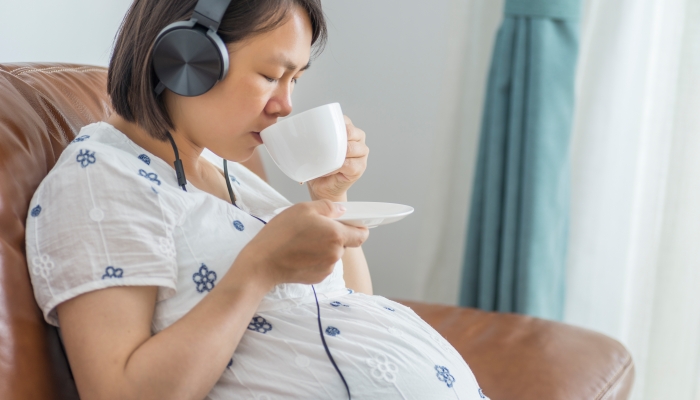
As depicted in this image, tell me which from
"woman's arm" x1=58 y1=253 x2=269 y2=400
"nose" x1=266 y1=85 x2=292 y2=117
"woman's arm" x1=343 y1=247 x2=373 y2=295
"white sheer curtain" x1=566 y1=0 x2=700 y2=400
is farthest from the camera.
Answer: "white sheer curtain" x1=566 y1=0 x2=700 y2=400

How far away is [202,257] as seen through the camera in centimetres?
75

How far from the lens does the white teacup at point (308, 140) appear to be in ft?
2.66

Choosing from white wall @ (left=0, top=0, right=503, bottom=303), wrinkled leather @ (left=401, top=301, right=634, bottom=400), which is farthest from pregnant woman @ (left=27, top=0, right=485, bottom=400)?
white wall @ (left=0, top=0, right=503, bottom=303)

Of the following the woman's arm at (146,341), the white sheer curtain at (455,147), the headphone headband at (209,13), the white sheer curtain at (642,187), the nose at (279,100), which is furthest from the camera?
the white sheer curtain at (455,147)

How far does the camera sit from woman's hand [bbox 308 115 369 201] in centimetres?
98

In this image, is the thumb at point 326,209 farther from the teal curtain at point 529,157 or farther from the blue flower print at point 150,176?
the teal curtain at point 529,157

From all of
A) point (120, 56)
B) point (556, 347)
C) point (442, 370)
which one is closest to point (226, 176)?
point (120, 56)

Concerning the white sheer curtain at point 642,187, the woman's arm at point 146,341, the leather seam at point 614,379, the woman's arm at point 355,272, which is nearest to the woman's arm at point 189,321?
the woman's arm at point 146,341

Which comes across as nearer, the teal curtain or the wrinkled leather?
the wrinkled leather

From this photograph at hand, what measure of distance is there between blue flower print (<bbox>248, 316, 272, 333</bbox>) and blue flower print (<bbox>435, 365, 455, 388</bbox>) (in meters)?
0.23

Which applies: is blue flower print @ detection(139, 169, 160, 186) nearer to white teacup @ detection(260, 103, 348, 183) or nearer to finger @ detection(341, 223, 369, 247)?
white teacup @ detection(260, 103, 348, 183)

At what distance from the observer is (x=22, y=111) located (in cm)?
84

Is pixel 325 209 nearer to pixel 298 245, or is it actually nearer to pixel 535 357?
pixel 298 245

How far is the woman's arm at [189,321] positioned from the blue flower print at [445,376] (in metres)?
0.22
